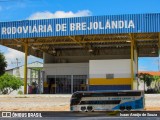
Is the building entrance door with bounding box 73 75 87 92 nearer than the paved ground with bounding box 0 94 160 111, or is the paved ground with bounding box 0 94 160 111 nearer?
the paved ground with bounding box 0 94 160 111

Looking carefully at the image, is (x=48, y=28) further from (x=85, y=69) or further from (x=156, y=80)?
(x=156, y=80)

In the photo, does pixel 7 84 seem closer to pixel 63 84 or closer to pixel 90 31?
pixel 63 84

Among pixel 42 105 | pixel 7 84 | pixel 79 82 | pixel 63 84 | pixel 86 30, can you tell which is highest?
pixel 86 30

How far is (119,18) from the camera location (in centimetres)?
3528

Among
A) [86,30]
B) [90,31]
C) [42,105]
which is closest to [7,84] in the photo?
[86,30]

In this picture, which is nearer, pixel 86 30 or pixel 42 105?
pixel 42 105

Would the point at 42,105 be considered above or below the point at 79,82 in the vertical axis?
below

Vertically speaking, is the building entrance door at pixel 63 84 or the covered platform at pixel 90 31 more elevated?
the covered platform at pixel 90 31

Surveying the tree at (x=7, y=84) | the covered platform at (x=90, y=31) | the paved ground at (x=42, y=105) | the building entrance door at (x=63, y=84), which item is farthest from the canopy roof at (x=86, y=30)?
the tree at (x=7, y=84)

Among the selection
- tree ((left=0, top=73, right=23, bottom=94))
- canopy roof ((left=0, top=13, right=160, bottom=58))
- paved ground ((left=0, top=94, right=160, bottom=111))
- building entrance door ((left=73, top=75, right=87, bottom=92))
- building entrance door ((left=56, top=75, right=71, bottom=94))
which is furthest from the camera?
tree ((left=0, top=73, right=23, bottom=94))

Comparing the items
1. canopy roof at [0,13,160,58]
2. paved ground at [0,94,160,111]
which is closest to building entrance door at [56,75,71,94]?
canopy roof at [0,13,160,58]

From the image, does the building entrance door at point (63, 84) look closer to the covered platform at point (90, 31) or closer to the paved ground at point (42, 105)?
the covered platform at point (90, 31)

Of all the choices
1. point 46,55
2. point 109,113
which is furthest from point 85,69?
point 109,113

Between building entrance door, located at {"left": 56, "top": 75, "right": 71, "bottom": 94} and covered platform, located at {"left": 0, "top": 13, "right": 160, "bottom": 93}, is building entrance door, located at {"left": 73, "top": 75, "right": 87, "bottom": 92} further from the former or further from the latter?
covered platform, located at {"left": 0, "top": 13, "right": 160, "bottom": 93}
